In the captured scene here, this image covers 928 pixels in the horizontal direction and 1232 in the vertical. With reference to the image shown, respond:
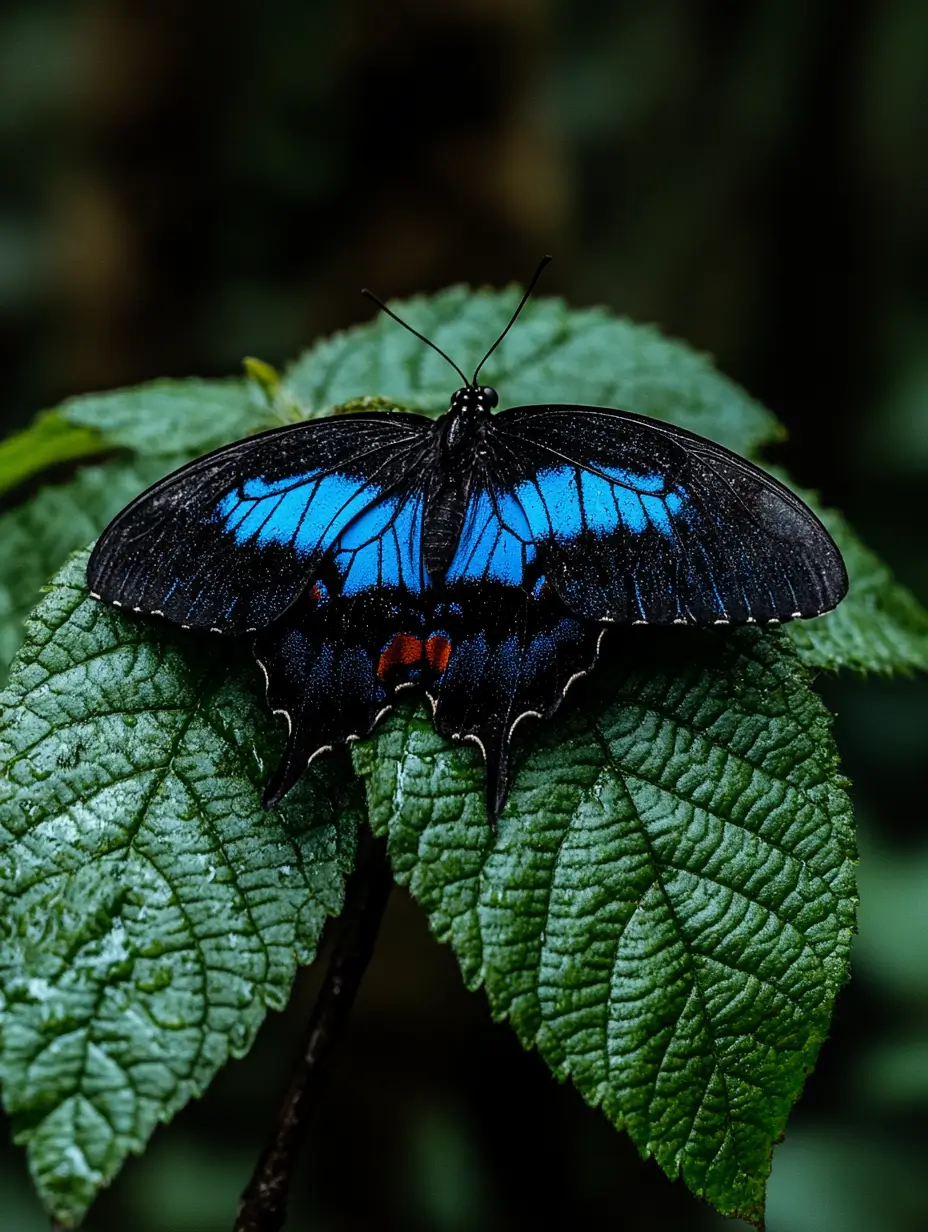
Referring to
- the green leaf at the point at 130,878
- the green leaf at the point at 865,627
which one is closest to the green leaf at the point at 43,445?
the green leaf at the point at 130,878

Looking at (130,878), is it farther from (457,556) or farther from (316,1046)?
(457,556)

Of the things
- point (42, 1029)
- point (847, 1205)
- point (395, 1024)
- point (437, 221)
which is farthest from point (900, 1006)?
point (437, 221)

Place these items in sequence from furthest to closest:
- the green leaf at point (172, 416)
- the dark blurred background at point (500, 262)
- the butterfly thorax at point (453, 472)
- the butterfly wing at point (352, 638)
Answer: the dark blurred background at point (500, 262), the green leaf at point (172, 416), the butterfly thorax at point (453, 472), the butterfly wing at point (352, 638)

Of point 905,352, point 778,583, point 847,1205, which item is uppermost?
point 905,352

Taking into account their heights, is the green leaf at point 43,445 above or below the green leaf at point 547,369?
below

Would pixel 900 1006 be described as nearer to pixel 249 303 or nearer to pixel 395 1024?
pixel 395 1024

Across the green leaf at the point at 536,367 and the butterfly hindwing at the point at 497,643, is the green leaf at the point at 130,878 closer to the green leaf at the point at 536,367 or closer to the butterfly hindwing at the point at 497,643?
the butterfly hindwing at the point at 497,643

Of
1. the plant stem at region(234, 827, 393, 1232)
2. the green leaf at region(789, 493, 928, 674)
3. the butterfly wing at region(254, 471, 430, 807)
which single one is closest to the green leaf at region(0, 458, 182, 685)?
the butterfly wing at region(254, 471, 430, 807)
